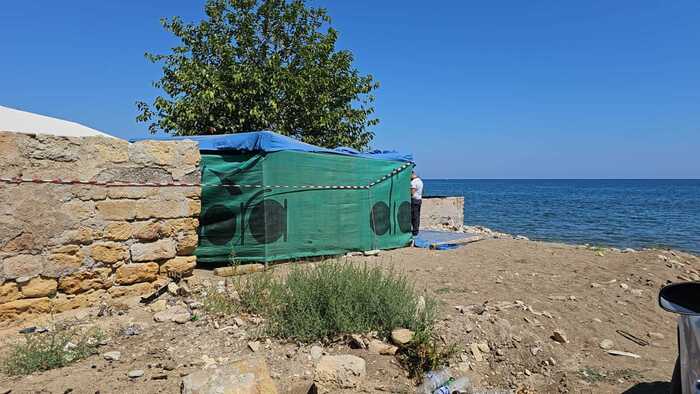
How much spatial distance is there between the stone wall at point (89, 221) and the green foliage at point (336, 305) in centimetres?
133

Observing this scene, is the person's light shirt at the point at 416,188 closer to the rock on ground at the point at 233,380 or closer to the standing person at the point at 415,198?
the standing person at the point at 415,198

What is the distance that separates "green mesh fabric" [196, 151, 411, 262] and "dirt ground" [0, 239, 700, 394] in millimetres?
577

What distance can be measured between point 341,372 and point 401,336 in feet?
2.51

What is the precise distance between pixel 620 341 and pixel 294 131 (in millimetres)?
10092

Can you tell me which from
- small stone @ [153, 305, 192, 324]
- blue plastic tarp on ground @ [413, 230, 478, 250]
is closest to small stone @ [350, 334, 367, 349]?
small stone @ [153, 305, 192, 324]

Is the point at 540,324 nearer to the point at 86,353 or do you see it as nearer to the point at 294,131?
the point at 86,353

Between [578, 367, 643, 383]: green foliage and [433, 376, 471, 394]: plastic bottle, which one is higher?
[433, 376, 471, 394]: plastic bottle

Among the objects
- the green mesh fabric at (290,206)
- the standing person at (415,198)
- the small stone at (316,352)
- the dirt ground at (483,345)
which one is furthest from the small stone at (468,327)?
the standing person at (415,198)

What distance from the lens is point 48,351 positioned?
137 inches

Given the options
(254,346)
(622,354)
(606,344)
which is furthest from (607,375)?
(254,346)

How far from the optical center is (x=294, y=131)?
42.1 feet

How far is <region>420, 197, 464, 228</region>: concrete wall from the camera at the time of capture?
14195mm

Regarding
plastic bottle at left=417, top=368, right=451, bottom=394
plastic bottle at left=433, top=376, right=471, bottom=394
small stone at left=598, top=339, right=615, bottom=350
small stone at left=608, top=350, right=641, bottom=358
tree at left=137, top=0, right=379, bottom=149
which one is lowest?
small stone at left=608, top=350, right=641, bottom=358

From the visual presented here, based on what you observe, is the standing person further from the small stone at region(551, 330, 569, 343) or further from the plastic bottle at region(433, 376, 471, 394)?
the plastic bottle at region(433, 376, 471, 394)
